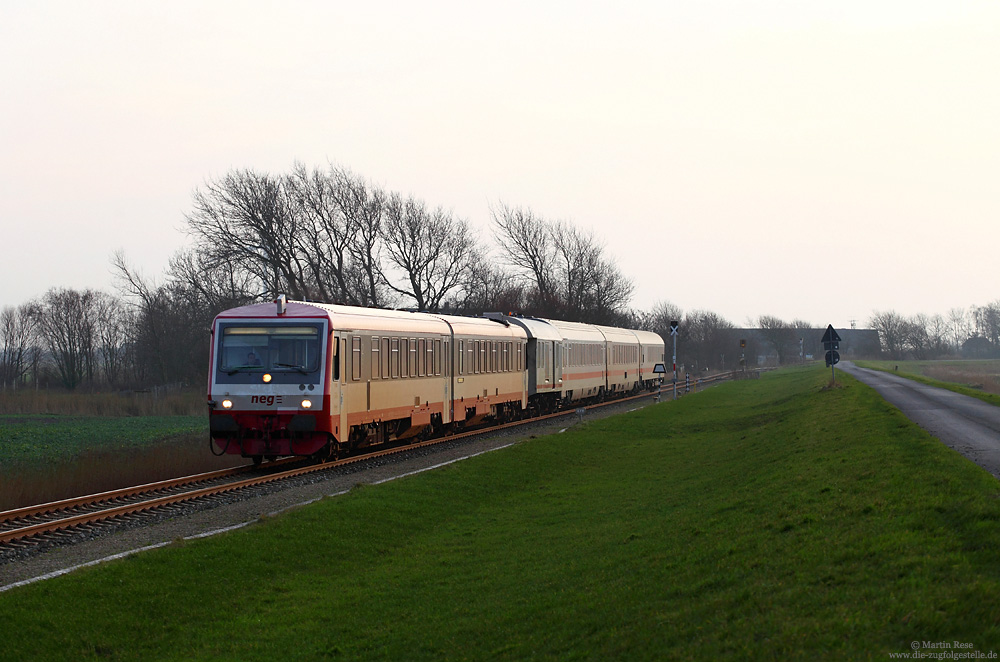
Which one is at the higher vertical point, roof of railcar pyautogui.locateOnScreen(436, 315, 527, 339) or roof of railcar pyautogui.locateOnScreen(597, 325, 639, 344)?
roof of railcar pyautogui.locateOnScreen(597, 325, 639, 344)

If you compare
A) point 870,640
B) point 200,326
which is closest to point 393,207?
point 200,326

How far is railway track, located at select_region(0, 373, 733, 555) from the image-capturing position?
12516mm

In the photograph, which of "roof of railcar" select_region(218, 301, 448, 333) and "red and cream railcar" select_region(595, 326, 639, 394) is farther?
"red and cream railcar" select_region(595, 326, 639, 394)

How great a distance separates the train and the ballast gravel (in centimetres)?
99

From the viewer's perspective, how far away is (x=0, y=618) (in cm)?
849

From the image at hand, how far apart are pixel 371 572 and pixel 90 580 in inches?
123

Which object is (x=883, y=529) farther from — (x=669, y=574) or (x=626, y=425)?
(x=626, y=425)

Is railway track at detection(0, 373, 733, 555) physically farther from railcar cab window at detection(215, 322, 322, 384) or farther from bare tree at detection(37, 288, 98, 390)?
bare tree at detection(37, 288, 98, 390)

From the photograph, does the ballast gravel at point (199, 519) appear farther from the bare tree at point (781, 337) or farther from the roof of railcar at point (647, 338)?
the bare tree at point (781, 337)

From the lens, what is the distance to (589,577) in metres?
9.36

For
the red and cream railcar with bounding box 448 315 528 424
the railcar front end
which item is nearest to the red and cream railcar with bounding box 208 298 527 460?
the railcar front end

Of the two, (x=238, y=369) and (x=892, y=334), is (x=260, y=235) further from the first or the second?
(x=892, y=334)

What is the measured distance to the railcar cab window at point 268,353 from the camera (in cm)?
1889

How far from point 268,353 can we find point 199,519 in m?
5.86
